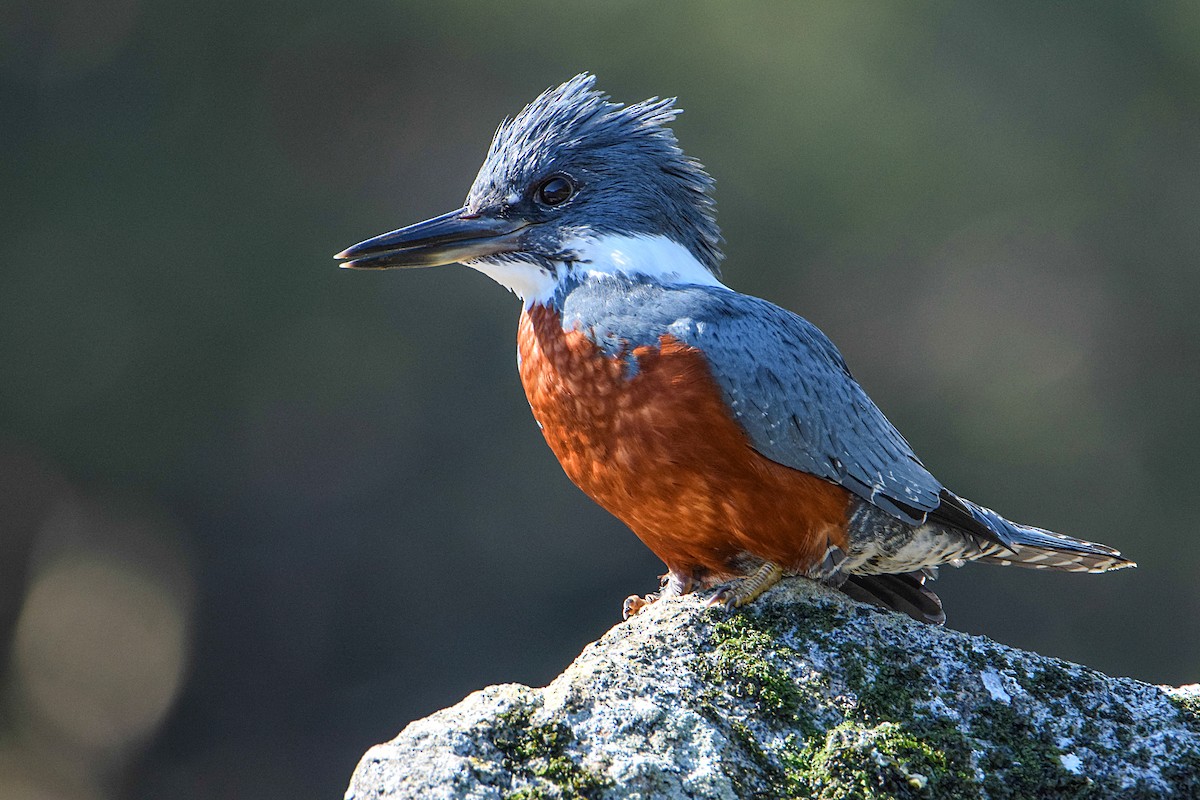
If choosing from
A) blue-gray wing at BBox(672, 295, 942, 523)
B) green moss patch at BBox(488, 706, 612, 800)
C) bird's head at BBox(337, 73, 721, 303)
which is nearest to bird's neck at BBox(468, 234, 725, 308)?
bird's head at BBox(337, 73, 721, 303)

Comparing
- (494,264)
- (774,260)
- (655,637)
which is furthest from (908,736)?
(774,260)

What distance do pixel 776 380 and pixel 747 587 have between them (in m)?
0.53

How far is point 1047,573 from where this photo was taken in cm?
954

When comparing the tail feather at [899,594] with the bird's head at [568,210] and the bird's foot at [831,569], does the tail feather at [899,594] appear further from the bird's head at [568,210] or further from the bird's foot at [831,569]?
the bird's head at [568,210]

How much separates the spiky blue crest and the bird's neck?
0.03 m

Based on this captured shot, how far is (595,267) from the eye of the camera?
3.34 metres

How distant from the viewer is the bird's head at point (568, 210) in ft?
11.1

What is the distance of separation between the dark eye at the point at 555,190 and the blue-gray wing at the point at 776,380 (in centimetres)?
34

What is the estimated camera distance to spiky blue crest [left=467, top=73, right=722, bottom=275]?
3434mm

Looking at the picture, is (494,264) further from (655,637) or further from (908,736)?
(908,736)

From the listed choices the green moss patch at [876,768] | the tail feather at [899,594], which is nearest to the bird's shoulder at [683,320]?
the tail feather at [899,594]

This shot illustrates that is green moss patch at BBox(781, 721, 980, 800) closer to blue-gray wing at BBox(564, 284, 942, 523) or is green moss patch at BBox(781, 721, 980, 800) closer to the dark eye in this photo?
blue-gray wing at BBox(564, 284, 942, 523)

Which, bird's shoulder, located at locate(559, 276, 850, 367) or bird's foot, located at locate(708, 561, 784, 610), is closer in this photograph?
bird's foot, located at locate(708, 561, 784, 610)

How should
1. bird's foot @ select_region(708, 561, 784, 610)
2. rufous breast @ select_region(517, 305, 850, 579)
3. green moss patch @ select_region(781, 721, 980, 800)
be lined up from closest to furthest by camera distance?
1. green moss patch @ select_region(781, 721, 980, 800)
2. bird's foot @ select_region(708, 561, 784, 610)
3. rufous breast @ select_region(517, 305, 850, 579)
